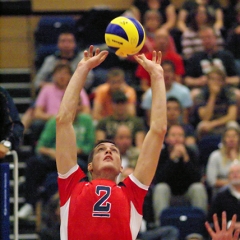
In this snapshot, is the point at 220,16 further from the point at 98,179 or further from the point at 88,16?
the point at 98,179

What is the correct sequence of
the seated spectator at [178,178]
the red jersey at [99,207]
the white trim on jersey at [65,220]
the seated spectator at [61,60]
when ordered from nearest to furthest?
1. the red jersey at [99,207]
2. the white trim on jersey at [65,220]
3. the seated spectator at [178,178]
4. the seated spectator at [61,60]

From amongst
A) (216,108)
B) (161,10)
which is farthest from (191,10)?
(216,108)

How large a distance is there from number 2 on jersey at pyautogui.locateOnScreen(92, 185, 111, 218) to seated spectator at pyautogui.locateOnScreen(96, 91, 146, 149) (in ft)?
14.4

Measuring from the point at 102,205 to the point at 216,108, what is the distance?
551cm

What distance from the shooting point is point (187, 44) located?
41.6 feet

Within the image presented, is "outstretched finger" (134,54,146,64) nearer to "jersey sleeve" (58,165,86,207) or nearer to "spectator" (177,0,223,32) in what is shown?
"jersey sleeve" (58,165,86,207)

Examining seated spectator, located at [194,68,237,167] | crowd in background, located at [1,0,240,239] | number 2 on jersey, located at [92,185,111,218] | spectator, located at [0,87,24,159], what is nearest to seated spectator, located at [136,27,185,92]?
crowd in background, located at [1,0,240,239]

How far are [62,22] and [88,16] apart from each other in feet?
1.57

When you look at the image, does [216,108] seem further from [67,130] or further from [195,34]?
[67,130]

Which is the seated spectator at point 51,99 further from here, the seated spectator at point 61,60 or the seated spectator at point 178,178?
the seated spectator at point 178,178

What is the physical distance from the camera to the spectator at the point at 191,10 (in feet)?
43.6

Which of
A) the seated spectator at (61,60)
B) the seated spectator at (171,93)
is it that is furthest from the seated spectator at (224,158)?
the seated spectator at (61,60)

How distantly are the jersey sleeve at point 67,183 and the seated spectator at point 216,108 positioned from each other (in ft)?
16.2

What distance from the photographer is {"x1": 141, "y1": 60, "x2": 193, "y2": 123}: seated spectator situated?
10781 millimetres
